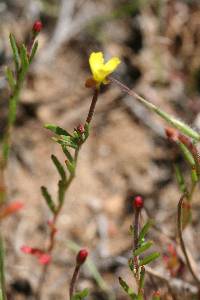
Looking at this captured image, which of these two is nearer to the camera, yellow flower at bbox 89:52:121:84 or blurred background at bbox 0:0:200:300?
yellow flower at bbox 89:52:121:84

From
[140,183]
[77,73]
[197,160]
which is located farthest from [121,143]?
[197,160]

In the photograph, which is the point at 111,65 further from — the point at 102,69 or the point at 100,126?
the point at 100,126

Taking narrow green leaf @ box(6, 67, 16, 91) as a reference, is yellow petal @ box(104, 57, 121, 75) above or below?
below

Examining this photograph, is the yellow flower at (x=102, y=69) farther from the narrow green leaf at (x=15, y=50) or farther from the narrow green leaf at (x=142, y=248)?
the narrow green leaf at (x=142, y=248)

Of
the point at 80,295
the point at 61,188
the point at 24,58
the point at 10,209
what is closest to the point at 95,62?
the point at 24,58

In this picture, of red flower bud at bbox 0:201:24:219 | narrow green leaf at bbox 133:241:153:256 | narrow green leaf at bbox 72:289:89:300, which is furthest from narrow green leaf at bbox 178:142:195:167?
red flower bud at bbox 0:201:24:219

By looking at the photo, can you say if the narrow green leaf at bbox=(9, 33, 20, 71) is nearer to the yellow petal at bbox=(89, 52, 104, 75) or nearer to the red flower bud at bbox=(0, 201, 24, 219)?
the yellow petal at bbox=(89, 52, 104, 75)

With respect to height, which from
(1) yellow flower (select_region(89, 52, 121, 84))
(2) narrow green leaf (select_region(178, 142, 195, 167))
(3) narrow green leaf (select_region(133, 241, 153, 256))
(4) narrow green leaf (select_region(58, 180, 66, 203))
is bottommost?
(3) narrow green leaf (select_region(133, 241, 153, 256))

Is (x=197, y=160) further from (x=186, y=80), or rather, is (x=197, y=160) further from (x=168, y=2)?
(x=168, y=2)

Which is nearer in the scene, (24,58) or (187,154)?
(24,58)

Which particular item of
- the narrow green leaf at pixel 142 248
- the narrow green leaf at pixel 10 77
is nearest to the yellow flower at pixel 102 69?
the narrow green leaf at pixel 10 77
